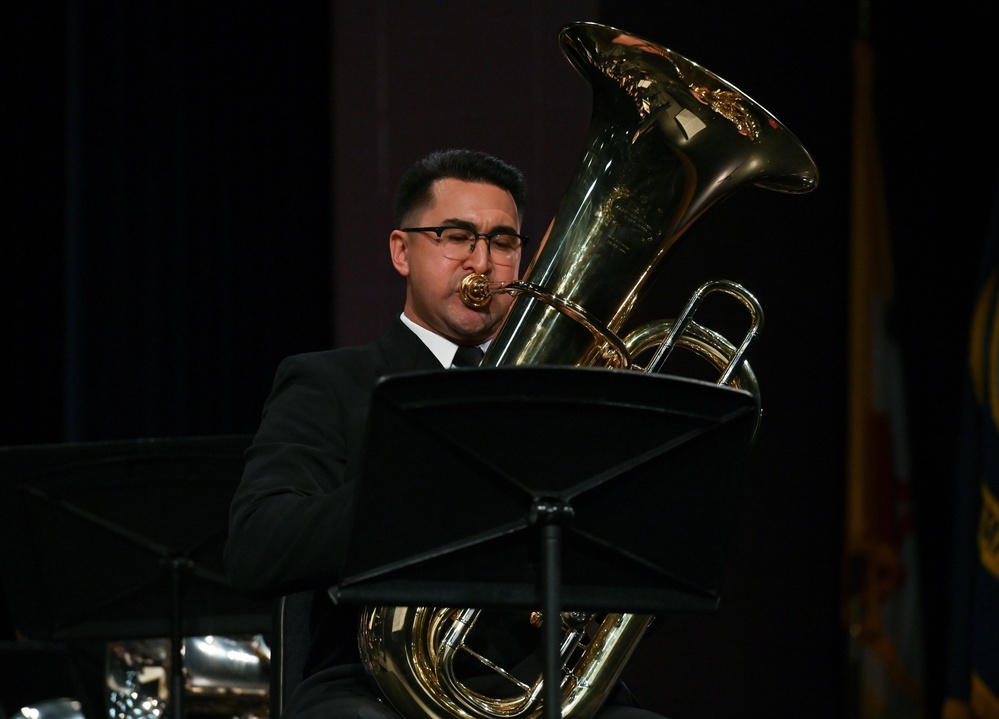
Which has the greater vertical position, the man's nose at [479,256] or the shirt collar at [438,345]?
the man's nose at [479,256]

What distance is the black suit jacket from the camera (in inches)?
61.3

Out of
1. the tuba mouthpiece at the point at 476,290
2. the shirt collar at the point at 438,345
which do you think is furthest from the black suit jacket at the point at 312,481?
the tuba mouthpiece at the point at 476,290

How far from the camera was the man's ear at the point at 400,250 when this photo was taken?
2.10 meters

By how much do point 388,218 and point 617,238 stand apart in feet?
6.67

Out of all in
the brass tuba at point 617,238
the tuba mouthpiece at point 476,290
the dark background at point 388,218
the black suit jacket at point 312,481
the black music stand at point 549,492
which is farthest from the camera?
the dark background at point 388,218

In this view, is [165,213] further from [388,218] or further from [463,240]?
[463,240]

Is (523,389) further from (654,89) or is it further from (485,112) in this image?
(485,112)

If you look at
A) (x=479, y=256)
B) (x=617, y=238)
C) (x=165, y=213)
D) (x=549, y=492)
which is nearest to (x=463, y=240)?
(x=479, y=256)

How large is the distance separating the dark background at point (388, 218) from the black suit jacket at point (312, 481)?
1.60 metres

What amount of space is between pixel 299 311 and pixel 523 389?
2693mm

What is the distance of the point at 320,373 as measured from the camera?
6.21 feet

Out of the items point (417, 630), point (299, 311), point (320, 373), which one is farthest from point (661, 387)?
point (299, 311)

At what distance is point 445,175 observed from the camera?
2.08 meters

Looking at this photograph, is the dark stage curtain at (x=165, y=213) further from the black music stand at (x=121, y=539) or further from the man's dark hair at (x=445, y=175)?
the man's dark hair at (x=445, y=175)
